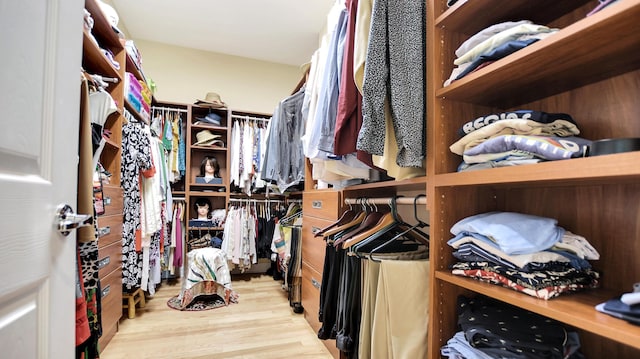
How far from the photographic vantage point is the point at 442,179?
92 centimetres

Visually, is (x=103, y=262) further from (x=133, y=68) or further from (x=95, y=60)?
(x=133, y=68)

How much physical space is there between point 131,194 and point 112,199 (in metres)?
0.34

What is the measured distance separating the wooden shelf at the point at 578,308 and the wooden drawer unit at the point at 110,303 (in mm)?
1922

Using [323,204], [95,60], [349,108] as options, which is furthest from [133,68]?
[349,108]

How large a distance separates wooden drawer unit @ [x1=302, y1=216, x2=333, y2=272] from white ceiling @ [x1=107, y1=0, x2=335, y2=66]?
206cm

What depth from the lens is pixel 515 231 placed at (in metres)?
0.77

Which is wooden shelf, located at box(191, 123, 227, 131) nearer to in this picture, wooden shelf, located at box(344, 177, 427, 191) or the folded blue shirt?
wooden shelf, located at box(344, 177, 427, 191)

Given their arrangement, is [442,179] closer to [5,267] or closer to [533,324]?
[533,324]

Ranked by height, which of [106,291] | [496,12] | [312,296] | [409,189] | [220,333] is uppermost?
[496,12]

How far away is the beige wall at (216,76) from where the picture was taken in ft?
11.3

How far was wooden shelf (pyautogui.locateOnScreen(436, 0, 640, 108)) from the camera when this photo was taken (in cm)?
58

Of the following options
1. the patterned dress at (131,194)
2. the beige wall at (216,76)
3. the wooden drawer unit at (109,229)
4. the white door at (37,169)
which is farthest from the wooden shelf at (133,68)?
the white door at (37,169)

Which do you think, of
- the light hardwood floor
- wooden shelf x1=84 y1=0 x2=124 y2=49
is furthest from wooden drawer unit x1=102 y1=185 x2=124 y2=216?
wooden shelf x1=84 y1=0 x2=124 y2=49

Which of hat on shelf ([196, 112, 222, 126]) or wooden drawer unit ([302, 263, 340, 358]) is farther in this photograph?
hat on shelf ([196, 112, 222, 126])
